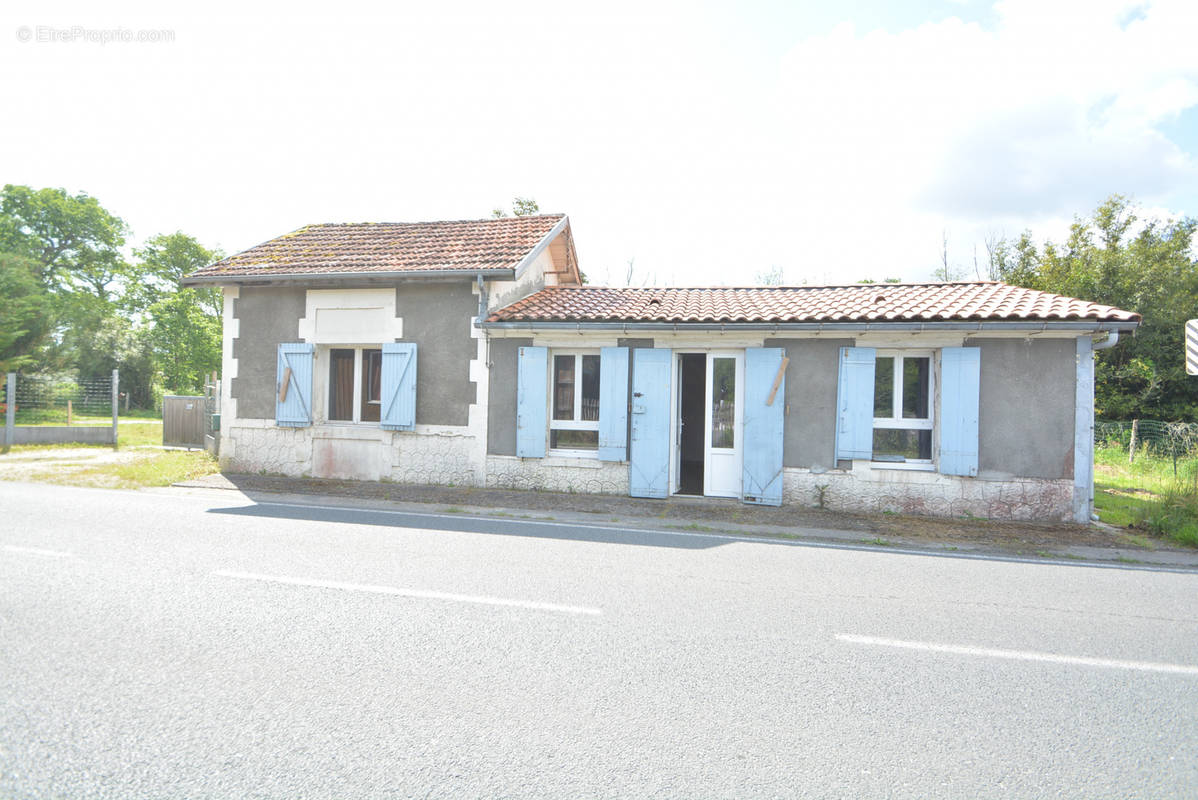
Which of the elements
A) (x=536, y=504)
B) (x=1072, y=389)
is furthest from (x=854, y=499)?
(x=536, y=504)

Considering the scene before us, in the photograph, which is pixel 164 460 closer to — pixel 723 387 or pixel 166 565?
pixel 166 565

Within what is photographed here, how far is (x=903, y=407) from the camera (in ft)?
32.8

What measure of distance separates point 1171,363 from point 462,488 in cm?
2341

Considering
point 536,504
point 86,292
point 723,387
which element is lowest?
point 536,504

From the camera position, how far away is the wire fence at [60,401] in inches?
642

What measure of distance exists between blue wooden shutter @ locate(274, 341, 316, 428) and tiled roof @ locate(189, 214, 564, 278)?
4.68 feet

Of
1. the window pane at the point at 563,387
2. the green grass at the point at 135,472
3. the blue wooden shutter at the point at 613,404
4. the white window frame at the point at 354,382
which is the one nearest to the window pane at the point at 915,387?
the blue wooden shutter at the point at 613,404

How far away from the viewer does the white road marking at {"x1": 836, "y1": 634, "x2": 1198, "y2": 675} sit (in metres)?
3.90

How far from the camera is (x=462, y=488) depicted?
1129 centimetres

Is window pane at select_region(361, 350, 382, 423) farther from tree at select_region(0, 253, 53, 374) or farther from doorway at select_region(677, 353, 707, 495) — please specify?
tree at select_region(0, 253, 53, 374)

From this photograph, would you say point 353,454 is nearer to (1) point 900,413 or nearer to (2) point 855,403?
(2) point 855,403

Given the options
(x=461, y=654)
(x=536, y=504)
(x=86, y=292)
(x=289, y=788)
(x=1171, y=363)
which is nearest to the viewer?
(x=289, y=788)

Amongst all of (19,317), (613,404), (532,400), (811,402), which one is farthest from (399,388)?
(19,317)

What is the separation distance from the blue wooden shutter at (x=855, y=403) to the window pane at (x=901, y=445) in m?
0.24
